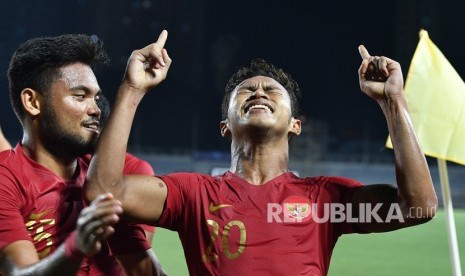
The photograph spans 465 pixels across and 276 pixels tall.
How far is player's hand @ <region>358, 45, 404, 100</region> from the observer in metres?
3.01

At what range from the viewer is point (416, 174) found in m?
2.87

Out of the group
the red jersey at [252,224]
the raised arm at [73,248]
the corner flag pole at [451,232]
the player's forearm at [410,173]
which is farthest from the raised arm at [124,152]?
the corner flag pole at [451,232]

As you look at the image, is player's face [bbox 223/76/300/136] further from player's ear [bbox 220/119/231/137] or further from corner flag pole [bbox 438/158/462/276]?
corner flag pole [bbox 438/158/462/276]

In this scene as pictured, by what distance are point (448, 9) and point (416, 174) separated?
17180 mm

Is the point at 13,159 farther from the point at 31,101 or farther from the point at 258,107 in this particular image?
the point at 258,107

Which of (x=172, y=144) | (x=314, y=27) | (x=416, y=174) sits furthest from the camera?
(x=314, y=27)

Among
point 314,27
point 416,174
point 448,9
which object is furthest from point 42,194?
point 314,27

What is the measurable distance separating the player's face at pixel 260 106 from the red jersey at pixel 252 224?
0.26 m

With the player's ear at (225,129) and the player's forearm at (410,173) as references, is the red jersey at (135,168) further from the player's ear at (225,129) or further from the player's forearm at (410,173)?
the player's forearm at (410,173)

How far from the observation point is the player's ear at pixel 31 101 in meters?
3.09

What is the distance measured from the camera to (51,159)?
121 inches

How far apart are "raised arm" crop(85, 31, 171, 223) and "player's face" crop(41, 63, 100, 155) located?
0.20 m

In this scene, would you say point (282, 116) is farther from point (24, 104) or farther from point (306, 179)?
point (24, 104)

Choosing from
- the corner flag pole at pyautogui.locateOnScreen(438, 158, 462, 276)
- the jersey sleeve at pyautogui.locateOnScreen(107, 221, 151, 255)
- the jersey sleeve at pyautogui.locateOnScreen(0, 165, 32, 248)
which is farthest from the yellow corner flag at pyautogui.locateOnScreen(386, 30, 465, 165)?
the jersey sleeve at pyautogui.locateOnScreen(0, 165, 32, 248)
